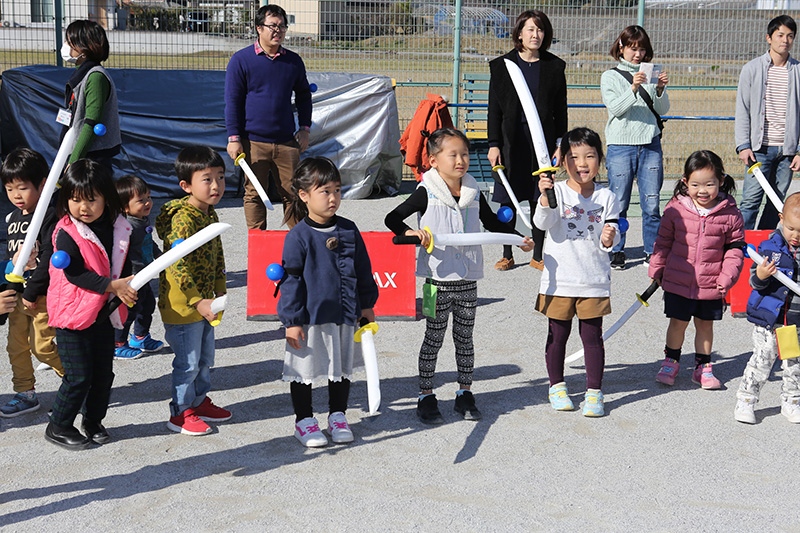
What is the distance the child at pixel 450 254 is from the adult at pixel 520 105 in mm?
2440

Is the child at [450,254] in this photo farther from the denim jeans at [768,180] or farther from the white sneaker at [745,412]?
the denim jeans at [768,180]

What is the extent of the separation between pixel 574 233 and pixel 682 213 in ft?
2.57

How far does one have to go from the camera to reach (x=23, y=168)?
4.89 m

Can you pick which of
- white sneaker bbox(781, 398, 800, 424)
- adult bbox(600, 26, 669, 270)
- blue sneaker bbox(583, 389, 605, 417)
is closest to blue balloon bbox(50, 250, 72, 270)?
blue sneaker bbox(583, 389, 605, 417)

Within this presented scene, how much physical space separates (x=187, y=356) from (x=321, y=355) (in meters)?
0.67

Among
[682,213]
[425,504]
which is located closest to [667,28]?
[682,213]

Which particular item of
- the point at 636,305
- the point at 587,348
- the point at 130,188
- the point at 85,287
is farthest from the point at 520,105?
the point at 85,287

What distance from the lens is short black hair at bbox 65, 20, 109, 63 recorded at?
21.1 feet

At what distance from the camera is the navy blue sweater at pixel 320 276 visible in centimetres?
467

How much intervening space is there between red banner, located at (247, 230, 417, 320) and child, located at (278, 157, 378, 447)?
1.86m

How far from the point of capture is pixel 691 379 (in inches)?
234

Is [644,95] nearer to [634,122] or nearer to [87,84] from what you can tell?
[634,122]

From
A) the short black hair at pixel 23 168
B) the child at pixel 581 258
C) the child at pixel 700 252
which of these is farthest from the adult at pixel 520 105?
the short black hair at pixel 23 168

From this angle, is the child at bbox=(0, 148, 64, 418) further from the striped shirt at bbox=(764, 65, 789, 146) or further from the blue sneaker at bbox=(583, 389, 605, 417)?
the striped shirt at bbox=(764, 65, 789, 146)
